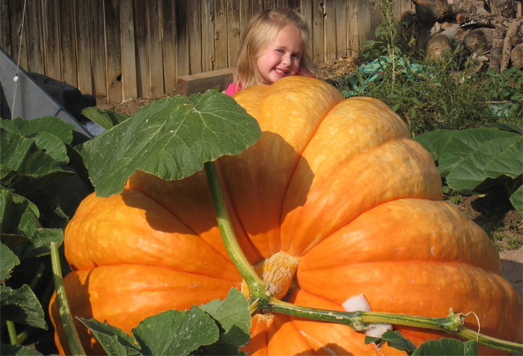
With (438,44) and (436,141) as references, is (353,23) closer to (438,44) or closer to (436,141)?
(438,44)

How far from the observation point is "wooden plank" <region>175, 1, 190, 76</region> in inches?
222

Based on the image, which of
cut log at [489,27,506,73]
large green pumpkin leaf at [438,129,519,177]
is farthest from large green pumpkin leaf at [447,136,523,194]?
cut log at [489,27,506,73]

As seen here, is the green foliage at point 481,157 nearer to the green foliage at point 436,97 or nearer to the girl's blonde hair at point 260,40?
the green foliage at point 436,97

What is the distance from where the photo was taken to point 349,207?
4.69 feet

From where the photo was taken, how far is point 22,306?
135cm

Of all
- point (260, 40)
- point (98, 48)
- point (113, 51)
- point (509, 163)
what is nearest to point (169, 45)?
point (113, 51)

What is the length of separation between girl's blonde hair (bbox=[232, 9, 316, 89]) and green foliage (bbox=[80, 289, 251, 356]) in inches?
87.4

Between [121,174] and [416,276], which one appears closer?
[121,174]

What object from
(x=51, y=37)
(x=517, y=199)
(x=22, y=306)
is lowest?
(x=517, y=199)

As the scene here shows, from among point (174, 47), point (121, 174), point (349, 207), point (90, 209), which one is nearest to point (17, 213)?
point (90, 209)

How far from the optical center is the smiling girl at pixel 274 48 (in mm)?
3102

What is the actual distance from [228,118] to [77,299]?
0.70m

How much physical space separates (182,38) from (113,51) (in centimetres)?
84

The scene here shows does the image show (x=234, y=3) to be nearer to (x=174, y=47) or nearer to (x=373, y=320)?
(x=174, y=47)
